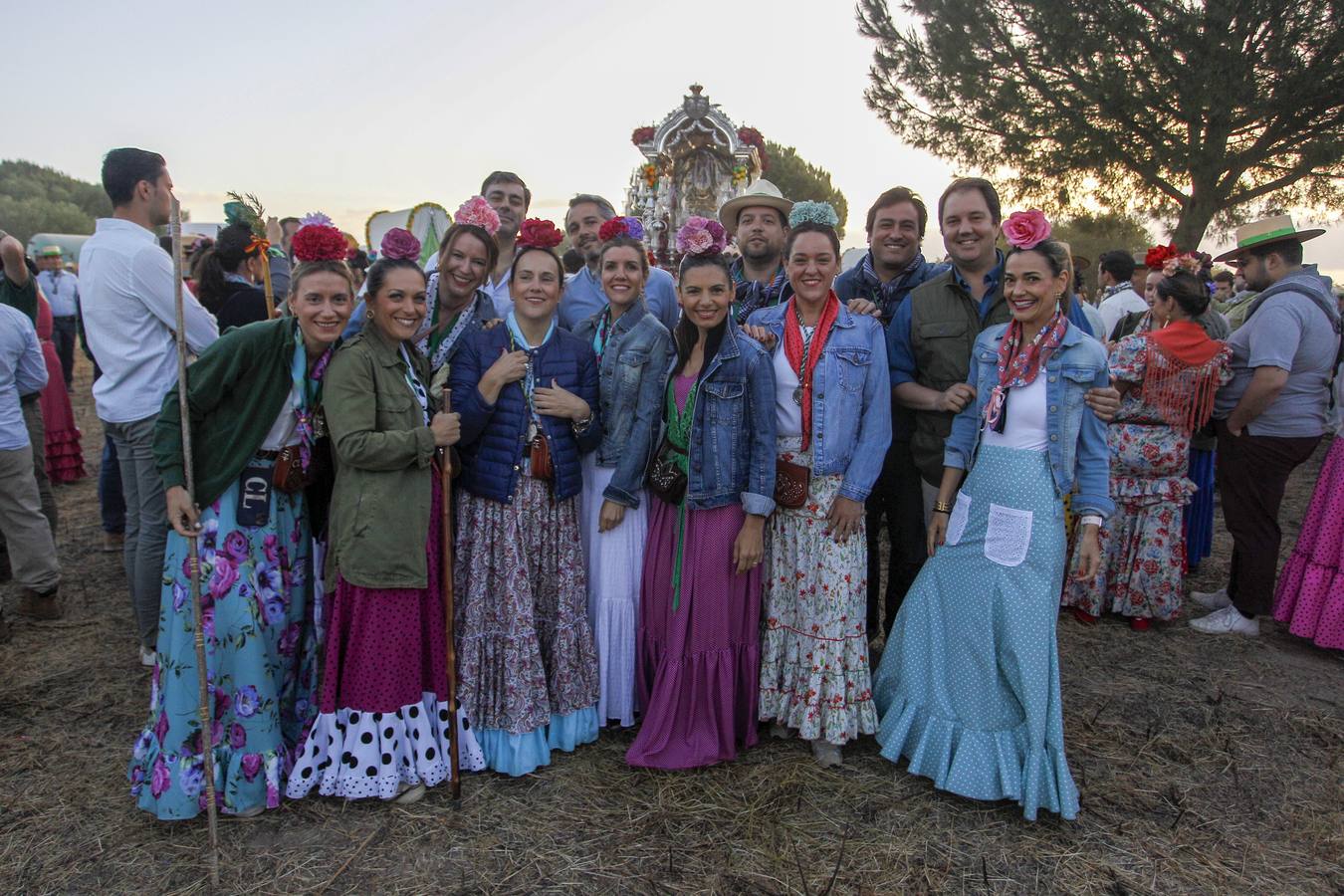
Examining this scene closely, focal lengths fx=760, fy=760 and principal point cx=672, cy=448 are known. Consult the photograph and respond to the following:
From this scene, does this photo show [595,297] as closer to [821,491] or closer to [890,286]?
[890,286]

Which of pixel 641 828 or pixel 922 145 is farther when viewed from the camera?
pixel 922 145

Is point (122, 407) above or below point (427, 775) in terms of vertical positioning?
above

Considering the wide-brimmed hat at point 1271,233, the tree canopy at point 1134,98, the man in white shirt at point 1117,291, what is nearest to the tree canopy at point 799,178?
the tree canopy at point 1134,98

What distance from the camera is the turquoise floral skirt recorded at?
2.75 meters

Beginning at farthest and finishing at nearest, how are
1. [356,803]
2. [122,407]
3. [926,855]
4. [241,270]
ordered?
[241,270], [122,407], [356,803], [926,855]

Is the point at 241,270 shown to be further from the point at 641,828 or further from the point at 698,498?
the point at 641,828

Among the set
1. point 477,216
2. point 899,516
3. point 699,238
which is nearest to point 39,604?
point 477,216

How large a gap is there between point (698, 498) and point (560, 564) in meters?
0.66

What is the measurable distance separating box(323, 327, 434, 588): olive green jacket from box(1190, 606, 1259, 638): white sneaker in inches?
185

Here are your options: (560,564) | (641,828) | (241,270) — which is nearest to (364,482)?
(560,564)

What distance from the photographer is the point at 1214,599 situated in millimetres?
5121

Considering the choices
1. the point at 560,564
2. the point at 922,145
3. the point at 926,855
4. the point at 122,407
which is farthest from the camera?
the point at 922,145

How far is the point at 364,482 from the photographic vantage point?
2762mm

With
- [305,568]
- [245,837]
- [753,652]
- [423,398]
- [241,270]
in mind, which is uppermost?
[241,270]
